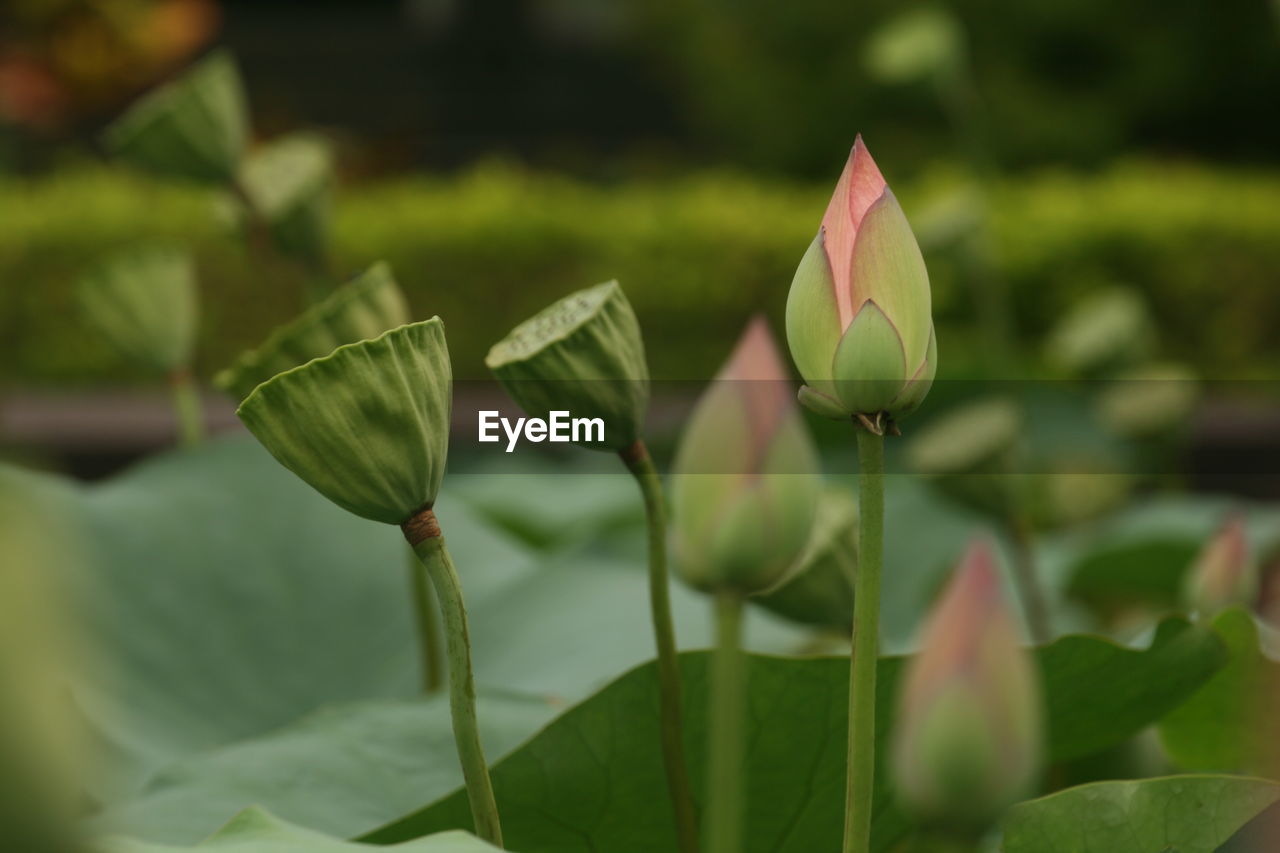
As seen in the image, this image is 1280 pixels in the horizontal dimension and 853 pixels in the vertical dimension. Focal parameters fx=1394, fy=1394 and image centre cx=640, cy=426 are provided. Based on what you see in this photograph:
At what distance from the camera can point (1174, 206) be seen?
339 centimetres

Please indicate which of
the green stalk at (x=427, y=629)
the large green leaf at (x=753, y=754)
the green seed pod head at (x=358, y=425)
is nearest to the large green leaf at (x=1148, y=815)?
the large green leaf at (x=753, y=754)

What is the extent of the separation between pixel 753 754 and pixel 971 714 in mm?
194

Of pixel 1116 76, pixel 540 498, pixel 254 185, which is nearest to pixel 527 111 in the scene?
pixel 1116 76

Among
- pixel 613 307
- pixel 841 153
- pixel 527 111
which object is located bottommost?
pixel 613 307

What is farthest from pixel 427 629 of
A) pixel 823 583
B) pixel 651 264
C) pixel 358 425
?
pixel 651 264

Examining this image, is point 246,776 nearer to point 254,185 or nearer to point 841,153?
point 254,185

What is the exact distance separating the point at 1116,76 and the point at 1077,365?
4719 mm

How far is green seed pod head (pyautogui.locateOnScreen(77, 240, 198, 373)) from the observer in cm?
63

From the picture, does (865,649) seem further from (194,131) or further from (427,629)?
(194,131)

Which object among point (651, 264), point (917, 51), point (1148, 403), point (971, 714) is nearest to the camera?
point (971, 714)

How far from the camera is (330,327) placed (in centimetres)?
40

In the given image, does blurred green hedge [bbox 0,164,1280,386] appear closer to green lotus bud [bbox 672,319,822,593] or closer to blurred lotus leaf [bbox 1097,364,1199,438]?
blurred lotus leaf [bbox 1097,364,1199,438]

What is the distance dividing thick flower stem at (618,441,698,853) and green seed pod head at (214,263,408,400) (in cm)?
10

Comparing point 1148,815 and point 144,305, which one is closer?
point 1148,815
